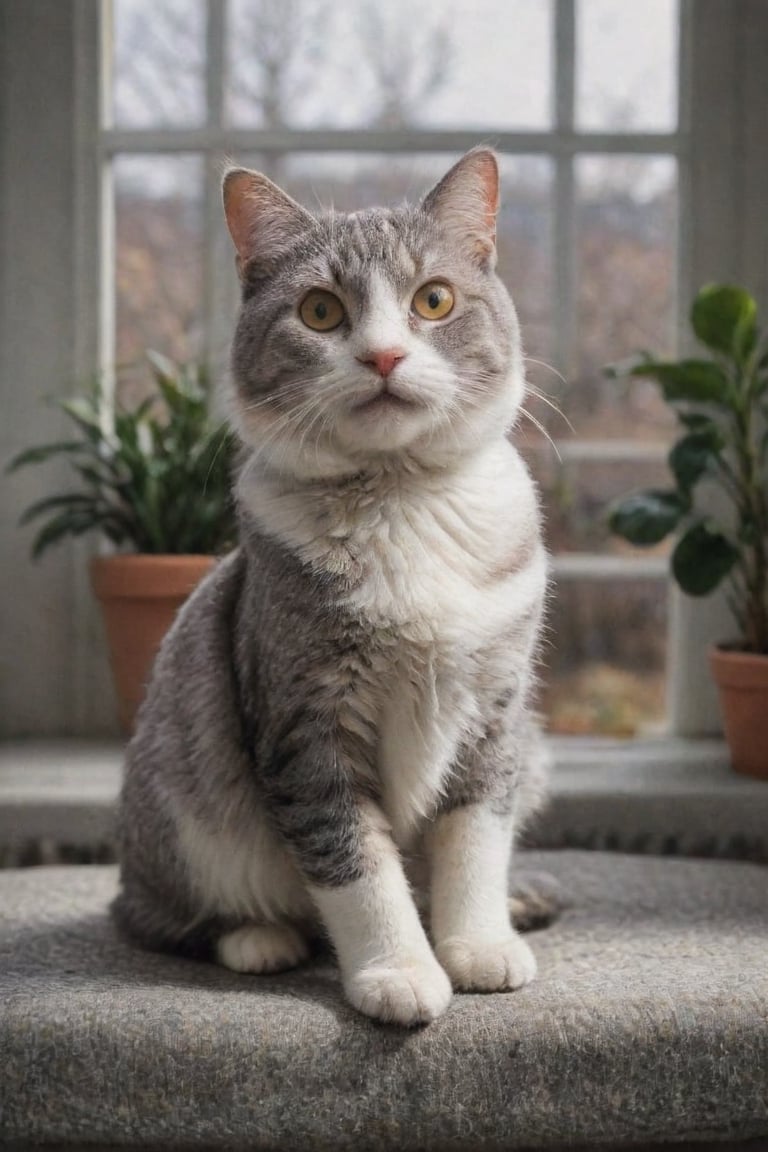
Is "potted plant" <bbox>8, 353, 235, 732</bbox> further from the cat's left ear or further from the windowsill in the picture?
the cat's left ear

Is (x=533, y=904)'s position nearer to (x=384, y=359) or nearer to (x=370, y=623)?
(x=370, y=623)

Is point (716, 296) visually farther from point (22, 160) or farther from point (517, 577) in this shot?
point (22, 160)

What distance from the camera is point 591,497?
2371 millimetres

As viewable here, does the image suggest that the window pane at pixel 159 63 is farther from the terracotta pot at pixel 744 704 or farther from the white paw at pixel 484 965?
the white paw at pixel 484 965

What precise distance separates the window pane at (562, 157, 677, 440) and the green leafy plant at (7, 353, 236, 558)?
736 millimetres

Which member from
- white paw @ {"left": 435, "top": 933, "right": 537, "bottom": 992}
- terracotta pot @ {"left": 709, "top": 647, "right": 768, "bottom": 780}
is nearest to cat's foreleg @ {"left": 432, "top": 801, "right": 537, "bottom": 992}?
white paw @ {"left": 435, "top": 933, "right": 537, "bottom": 992}

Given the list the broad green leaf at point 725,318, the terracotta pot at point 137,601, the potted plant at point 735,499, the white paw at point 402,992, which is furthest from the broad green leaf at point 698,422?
the white paw at point 402,992

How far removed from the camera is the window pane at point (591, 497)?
2.35 m

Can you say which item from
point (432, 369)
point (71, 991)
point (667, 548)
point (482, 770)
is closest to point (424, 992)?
point (482, 770)

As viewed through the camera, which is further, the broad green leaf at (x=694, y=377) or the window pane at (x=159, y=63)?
the window pane at (x=159, y=63)

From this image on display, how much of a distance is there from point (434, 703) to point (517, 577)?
0.51 feet

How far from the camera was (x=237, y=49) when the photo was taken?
2344 millimetres

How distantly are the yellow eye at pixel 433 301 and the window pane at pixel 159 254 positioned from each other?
4.39 ft

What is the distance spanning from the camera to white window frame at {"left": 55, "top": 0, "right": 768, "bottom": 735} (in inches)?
88.2
